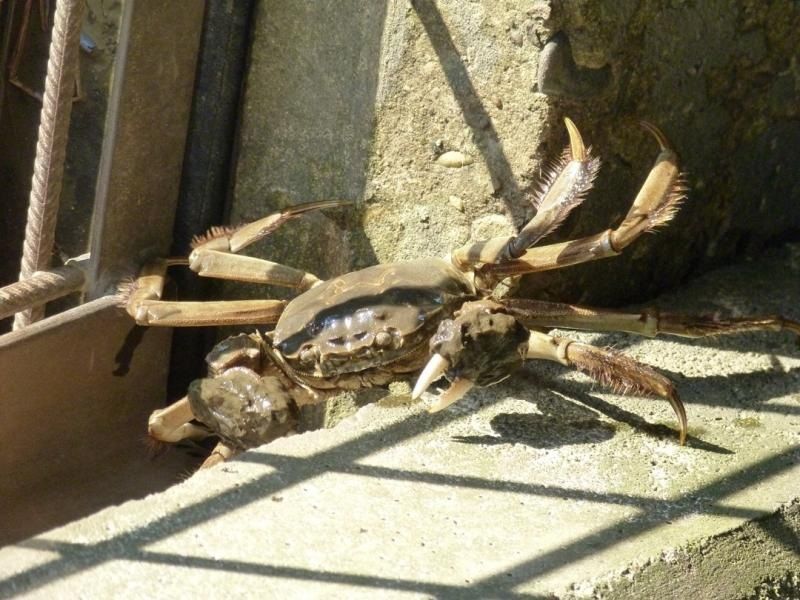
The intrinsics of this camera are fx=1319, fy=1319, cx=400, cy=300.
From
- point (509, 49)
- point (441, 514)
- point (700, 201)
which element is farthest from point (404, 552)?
point (700, 201)

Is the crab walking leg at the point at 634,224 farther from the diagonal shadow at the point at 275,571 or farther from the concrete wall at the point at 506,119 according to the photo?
the diagonal shadow at the point at 275,571

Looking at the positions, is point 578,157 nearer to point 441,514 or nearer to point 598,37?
point 598,37

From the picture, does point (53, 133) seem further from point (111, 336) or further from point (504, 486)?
point (504, 486)

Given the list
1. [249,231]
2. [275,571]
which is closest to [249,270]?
[249,231]

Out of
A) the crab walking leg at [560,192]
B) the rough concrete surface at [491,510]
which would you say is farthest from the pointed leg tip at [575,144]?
the rough concrete surface at [491,510]

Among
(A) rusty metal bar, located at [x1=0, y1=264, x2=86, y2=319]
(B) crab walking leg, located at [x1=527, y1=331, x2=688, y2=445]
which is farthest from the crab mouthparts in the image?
(A) rusty metal bar, located at [x1=0, y1=264, x2=86, y2=319]
